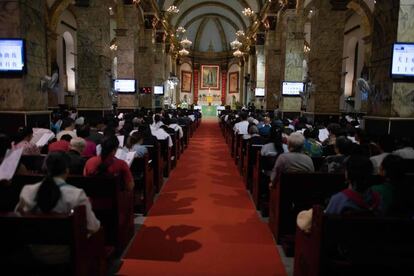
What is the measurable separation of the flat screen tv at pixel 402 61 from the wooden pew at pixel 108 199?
16.9 ft

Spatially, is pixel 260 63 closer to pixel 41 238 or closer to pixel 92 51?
pixel 92 51

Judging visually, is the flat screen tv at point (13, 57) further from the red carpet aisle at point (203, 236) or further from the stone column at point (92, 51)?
the stone column at point (92, 51)

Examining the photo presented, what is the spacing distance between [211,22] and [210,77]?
6.25 meters

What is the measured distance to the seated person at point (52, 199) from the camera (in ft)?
8.73

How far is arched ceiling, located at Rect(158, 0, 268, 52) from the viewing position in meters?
34.2

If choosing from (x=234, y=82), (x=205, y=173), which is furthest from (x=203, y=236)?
(x=234, y=82)

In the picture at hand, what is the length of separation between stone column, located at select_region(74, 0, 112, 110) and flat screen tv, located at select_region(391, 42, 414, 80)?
8.73 meters

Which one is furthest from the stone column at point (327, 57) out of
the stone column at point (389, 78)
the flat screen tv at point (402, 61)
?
the flat screen tv at point (402, 61)

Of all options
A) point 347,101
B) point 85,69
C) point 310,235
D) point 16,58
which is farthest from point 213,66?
point 310,235

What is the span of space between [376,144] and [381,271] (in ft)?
8.87

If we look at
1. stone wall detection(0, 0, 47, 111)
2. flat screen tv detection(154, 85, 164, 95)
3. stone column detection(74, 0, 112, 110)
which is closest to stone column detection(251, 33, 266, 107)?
flat screen tv detection(154, 85, 164, 95)

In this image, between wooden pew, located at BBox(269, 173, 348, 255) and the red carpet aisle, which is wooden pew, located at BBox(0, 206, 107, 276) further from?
wooden pew, located at BBox(269, 173, 348, 255)

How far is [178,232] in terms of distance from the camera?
5.04 meters

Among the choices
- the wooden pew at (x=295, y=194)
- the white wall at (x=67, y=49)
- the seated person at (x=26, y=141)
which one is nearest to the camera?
the wooden pew at (x=295, y=194)
